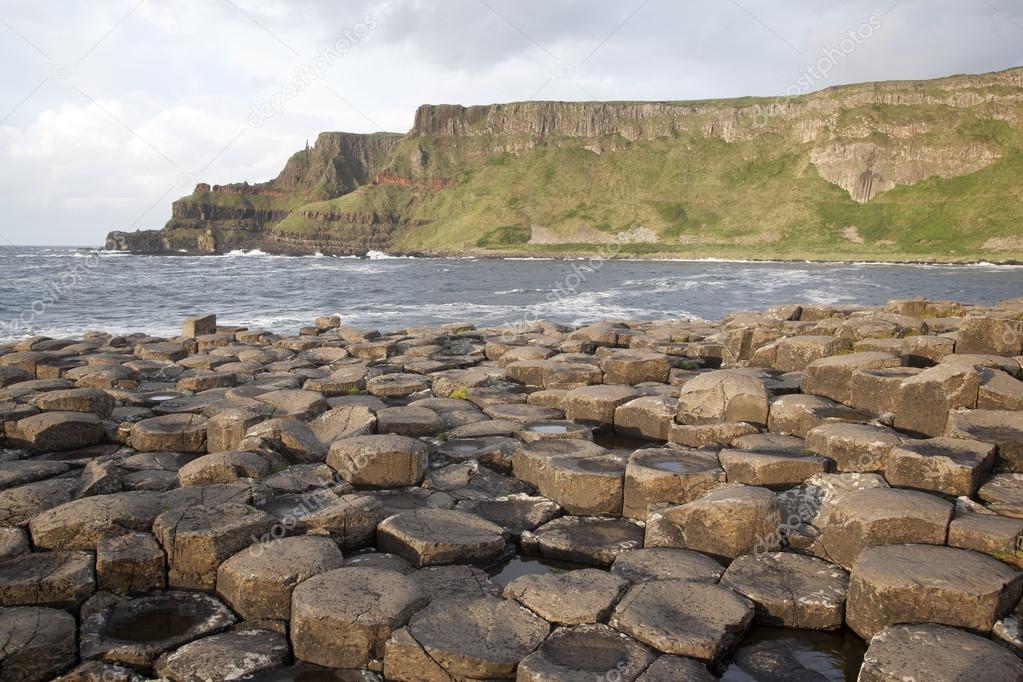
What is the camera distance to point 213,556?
207 inches

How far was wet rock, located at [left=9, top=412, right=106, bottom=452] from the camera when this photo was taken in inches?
311

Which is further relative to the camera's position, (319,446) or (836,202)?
(836,202)

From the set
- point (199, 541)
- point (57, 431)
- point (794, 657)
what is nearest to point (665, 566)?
point (794, 657)

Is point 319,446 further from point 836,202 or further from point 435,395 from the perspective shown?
point 836,202

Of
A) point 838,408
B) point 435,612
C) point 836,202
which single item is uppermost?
point 836,202

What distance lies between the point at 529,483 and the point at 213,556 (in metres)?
3.09

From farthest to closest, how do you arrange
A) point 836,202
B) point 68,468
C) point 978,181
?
point 836,202, point 978,181, point 68,468

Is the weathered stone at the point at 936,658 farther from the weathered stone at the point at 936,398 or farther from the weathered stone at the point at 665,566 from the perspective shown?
the weathered stone at the point at 936,398

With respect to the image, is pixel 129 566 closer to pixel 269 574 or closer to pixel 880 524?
pixel 269 574

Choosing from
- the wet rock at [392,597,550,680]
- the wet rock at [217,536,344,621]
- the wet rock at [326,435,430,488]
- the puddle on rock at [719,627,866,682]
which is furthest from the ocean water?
the puddle on rock at [719,627,866,682]

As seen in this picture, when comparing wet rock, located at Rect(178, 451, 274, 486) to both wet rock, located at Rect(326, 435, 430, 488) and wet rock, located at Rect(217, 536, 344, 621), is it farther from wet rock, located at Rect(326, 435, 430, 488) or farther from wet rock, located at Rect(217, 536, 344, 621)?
wet rock, located at Rect(217, 536, 344, 621)

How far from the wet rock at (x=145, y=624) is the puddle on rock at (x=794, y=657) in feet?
10.7

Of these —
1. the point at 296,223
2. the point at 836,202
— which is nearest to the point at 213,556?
the point at 836,202

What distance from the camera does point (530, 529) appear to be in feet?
20.7
